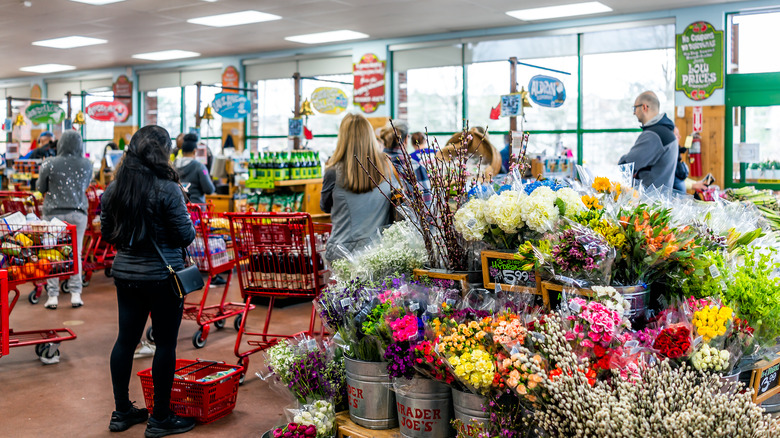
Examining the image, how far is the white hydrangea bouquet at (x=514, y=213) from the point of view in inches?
99.2

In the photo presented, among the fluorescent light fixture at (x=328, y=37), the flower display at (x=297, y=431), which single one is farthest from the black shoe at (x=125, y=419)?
the fluorescent light fixture at (x=328, y=37)

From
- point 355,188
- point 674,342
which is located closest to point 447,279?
point 674,342

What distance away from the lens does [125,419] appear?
3656mm

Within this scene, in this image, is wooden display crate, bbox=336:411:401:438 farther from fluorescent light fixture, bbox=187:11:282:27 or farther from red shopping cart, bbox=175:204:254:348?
fluorescent light fixture, bbox=187:11:282:27

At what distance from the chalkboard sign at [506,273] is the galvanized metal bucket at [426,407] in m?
0.45

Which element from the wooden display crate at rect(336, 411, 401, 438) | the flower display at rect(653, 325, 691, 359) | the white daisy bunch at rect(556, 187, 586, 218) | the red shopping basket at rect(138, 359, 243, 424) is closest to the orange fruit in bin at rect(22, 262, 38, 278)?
the red shopping basket at rect(138, 359, 243, 424)

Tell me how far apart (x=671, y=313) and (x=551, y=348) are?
1.51 ft

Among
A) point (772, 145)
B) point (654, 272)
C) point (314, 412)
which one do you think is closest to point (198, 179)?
point (314, 412)

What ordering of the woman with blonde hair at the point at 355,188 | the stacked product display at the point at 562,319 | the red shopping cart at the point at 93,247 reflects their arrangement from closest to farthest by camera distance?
the stacked product display at the point at 562,319, the woman with blonde hair at the point at 355,188, the red shopping cart at the point at 93,247

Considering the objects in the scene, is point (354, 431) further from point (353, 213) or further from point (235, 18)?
point (235, 18)

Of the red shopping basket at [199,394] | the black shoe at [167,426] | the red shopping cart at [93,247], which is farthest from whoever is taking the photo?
the red shopping cart at [93,247]

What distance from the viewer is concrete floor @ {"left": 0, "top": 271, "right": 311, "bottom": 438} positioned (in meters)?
3.72

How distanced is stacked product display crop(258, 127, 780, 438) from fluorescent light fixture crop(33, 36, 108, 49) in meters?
10.4

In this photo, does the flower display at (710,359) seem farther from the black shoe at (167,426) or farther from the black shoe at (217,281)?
the black shoe at (217,281)
